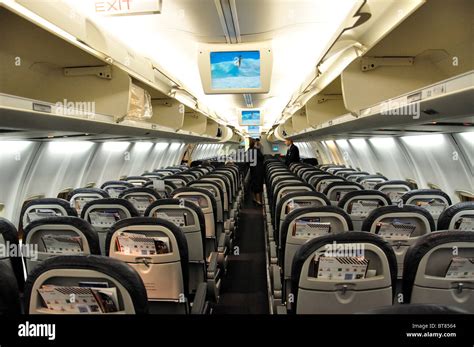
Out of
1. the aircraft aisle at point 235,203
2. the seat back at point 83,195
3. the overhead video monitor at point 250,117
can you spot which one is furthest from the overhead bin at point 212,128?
the seat back at point 83,195

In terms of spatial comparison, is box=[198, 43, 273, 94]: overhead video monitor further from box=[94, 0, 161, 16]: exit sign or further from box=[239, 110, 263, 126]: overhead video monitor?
box=[239, 110, 263, 126]: overhead video monitor

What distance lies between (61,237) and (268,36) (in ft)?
13.7

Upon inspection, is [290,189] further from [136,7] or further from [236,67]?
[136,7]

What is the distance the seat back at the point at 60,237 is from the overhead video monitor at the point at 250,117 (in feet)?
43.7

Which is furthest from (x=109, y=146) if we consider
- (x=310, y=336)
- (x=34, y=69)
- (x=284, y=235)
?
(x=310, y=336)

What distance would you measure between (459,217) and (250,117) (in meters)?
13.3

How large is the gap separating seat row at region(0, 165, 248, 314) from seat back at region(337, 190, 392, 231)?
5.90 feet

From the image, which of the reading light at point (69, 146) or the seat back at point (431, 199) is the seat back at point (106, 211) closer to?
the seat back at point (431, 199)

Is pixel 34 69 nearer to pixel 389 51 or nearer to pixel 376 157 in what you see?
pixel 389 51

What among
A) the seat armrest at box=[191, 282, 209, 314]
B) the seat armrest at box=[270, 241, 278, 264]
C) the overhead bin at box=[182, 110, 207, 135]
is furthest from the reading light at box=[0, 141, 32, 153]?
the overhead bin at box=[182, 110, 207, 135]

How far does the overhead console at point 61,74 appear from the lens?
325 centimetres

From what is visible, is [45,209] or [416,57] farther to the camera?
[45,209]

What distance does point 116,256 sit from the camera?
11.0ft

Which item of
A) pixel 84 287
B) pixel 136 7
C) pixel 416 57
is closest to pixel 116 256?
pixel 84 287
